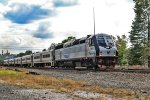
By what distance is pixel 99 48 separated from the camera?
134 ft

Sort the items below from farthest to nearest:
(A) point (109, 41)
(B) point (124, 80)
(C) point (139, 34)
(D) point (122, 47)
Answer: (D) point (122, 47) < (C) point (139, 34) < (A) point (109, 41) < (B) point (124, 80)

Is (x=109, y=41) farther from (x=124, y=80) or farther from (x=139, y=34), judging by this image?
(x=139, y=34)

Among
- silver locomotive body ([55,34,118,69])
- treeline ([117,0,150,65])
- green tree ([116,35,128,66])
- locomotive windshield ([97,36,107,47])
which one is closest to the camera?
silver locomotive body ([55,34,118,69])

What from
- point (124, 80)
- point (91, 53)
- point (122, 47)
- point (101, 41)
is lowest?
point (124, 80)

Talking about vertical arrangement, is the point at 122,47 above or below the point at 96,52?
above

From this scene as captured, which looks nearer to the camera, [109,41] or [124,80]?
[124,80]

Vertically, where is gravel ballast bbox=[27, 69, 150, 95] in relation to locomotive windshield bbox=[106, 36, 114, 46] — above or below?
below

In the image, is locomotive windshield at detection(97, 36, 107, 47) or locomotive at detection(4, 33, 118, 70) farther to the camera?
locomotive windshield at detection(97, 36, 107, 47)

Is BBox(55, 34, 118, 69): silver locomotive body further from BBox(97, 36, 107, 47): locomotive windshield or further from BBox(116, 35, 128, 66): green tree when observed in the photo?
BBox(116, 35, 128, 66): green tree

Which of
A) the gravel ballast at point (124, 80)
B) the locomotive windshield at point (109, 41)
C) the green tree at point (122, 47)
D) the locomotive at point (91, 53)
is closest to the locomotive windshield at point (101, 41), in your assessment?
the locomotive at point (91, 53)

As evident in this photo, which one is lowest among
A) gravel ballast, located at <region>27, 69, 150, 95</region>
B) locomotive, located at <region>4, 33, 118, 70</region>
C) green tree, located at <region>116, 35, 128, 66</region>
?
gravel ballast, located at <region>27, 69, 150, 95</region>

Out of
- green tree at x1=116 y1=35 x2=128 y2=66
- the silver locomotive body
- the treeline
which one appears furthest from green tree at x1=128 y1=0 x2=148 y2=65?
the silver locomotive body

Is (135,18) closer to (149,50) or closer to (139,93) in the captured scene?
(149,50)

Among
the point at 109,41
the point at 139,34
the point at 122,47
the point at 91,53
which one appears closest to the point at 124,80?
the point at 91,53
